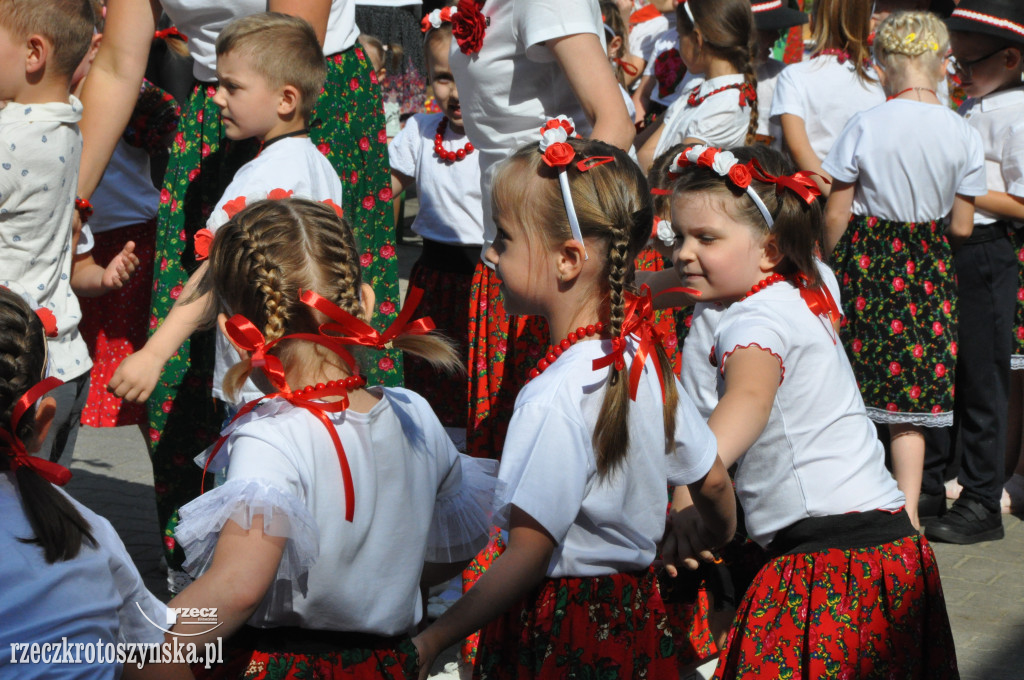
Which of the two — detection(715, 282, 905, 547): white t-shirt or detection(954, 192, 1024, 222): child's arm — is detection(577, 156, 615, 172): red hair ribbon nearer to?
detection(715, 282, 905, 547): white t-shirt

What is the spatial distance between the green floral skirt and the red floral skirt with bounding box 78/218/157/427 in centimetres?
47

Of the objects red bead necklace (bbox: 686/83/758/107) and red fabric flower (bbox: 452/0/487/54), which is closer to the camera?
red fabric flower (bbox: 452/0/487/54)

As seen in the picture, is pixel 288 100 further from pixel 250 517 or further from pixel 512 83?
pixel 250 517

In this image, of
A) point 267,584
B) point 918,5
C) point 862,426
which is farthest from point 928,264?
point 267,584

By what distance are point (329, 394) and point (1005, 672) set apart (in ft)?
8.67

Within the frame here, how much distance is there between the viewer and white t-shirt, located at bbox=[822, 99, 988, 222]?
4.76m

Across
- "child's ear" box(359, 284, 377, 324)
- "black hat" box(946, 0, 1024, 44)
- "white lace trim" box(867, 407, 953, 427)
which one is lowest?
"white lace trim" box(867, 407, 953, 427)

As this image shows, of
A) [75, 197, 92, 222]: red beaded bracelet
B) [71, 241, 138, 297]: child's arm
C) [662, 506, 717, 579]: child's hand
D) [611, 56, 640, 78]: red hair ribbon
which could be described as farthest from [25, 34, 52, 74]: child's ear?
[611, 56, 640, 78]: red hair ribbon

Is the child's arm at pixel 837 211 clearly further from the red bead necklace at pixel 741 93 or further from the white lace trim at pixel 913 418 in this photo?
the white lace trim at pixel 913 418

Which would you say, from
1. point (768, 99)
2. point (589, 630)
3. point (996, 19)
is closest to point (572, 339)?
point (589, 630)

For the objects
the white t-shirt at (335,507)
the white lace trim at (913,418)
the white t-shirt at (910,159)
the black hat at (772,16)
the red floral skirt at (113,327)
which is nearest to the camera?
the white t-shirt at (335,507)

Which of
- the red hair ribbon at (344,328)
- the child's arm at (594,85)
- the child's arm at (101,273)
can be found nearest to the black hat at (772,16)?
the child's arm at (594,85)

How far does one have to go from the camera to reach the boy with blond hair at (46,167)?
3135mm

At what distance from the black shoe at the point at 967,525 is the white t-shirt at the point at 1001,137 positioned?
124 cm
